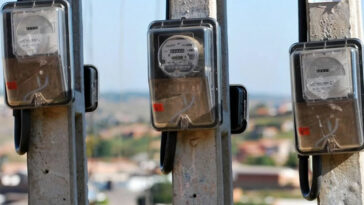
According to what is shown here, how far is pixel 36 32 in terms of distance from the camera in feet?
25.7

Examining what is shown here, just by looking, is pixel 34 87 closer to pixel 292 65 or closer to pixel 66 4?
pixel 66 4

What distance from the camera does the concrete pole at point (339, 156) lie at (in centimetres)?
781

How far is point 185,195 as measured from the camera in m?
7.95

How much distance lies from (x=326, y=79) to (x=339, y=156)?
0.53 metres

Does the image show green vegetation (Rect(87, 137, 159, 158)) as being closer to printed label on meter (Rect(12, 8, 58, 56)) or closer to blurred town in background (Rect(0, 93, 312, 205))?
blurred town in background (Rect(0, 93, 312, 205))

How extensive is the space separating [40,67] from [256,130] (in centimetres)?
11635

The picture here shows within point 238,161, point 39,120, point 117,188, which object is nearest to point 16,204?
point 117,188

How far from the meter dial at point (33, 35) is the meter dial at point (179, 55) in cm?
69

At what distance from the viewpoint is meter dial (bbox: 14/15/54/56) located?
7.83 m

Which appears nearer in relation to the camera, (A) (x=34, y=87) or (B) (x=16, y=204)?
(A) (x=34, y=87)

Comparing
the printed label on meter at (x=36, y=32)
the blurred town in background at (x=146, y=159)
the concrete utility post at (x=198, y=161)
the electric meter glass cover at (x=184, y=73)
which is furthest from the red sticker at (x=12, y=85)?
the blurred town in background at (x=146, y=159)

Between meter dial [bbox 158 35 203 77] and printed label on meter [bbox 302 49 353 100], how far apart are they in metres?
0.65

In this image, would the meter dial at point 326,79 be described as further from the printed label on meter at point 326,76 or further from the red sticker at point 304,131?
the red sticker at point 304,131

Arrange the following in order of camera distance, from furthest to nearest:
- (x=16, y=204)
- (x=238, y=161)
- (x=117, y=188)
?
(x=238, y=161) → (x=117, y=188) → (x=16, y=204)
